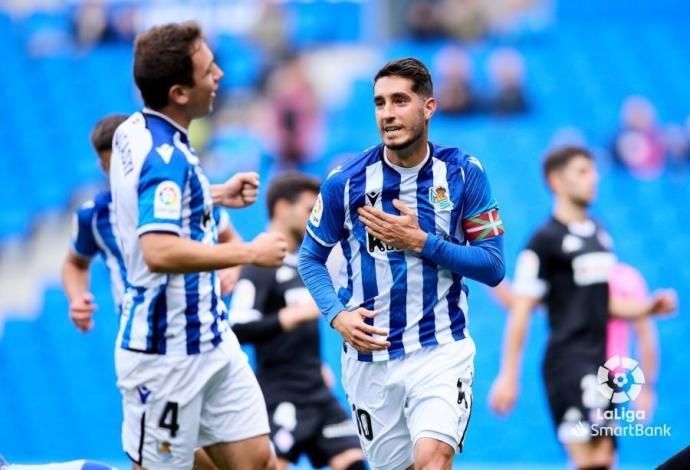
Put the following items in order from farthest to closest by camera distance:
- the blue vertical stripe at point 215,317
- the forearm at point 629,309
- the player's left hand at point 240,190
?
the forearm at point 629,309 < the player's left hand at point 240,190 < the blue vertical stripe at point 215,317

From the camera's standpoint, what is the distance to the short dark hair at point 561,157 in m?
7.77

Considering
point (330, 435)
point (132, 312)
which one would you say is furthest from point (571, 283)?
point (132, 312)

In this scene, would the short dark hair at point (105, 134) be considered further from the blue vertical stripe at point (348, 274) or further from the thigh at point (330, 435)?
the thigh at point (330, 435)

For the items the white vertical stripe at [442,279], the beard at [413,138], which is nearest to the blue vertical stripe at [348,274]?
the white vertical stripe at [442,279]

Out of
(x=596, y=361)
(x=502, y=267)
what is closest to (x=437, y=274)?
Answer: (x=502, y=267)

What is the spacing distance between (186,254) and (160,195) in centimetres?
26

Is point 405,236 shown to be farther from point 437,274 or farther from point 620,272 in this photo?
point 620,272

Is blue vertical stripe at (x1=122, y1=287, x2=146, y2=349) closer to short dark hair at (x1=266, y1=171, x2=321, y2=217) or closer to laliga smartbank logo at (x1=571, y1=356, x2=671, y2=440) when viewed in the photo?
short dark hair at (x1=266, y1=171, x2=321, y2=217)

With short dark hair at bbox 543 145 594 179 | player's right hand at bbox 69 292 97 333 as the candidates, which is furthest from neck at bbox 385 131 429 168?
short dark hair at bbox 543 145 594 179

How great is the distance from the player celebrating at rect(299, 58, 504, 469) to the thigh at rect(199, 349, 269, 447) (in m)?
0.47

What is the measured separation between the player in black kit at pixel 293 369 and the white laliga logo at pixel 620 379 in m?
1.49

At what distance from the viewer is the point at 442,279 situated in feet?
18.5

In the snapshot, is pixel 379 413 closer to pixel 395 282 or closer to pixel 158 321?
pixel 395 282

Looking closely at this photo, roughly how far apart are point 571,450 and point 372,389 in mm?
2259
